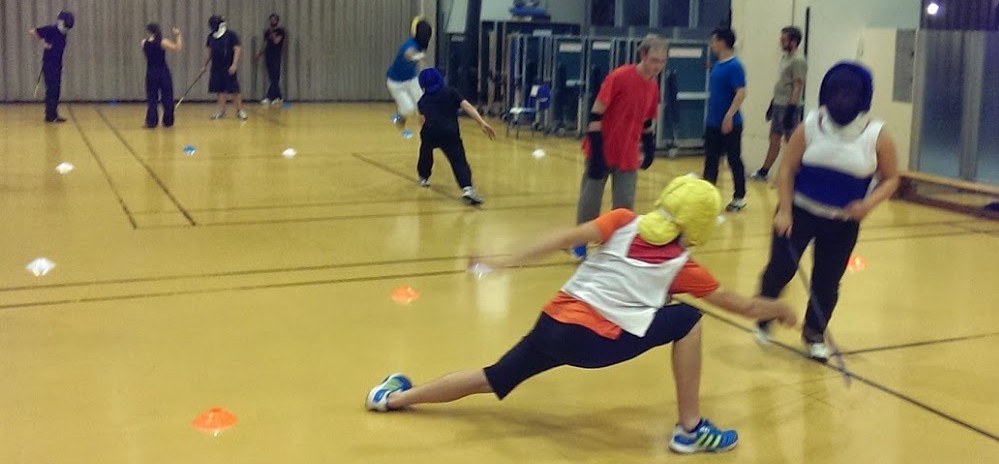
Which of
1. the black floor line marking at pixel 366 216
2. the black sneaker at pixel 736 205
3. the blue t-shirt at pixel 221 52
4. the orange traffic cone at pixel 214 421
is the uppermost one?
the blue t-shirt at pixel 221 52

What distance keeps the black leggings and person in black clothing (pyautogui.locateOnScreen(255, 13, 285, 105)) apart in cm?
1744

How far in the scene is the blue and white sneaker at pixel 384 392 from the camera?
466 centimetres

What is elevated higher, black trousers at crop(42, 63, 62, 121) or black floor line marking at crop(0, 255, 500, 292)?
black trousers at crop(42, 63, 62, 121)

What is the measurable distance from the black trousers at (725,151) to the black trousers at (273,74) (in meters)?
13.8

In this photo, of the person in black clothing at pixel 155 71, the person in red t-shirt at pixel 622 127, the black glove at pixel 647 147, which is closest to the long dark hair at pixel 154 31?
the person in black clothing at pixel 155 71

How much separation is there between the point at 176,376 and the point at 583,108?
1161 centimetres

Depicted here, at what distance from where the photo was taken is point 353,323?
610cm

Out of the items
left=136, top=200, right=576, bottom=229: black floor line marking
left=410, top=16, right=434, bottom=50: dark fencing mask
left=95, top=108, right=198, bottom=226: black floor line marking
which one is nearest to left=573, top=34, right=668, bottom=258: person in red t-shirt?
left=136, top=200, right=576, bottom=229: black floor line marking

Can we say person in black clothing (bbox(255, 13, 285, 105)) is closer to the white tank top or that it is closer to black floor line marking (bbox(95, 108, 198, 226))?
black floor line marking (bbox(95, 108, 198, 226))

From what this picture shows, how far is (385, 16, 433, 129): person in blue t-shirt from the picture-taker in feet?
41.6

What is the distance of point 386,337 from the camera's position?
584cm

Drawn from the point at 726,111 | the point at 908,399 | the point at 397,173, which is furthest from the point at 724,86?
the point at 908,399

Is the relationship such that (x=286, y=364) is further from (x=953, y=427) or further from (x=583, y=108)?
(x=583, y=108)

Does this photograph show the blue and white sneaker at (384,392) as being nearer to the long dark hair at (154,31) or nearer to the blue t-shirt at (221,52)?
the long dark hair at (154,31)
